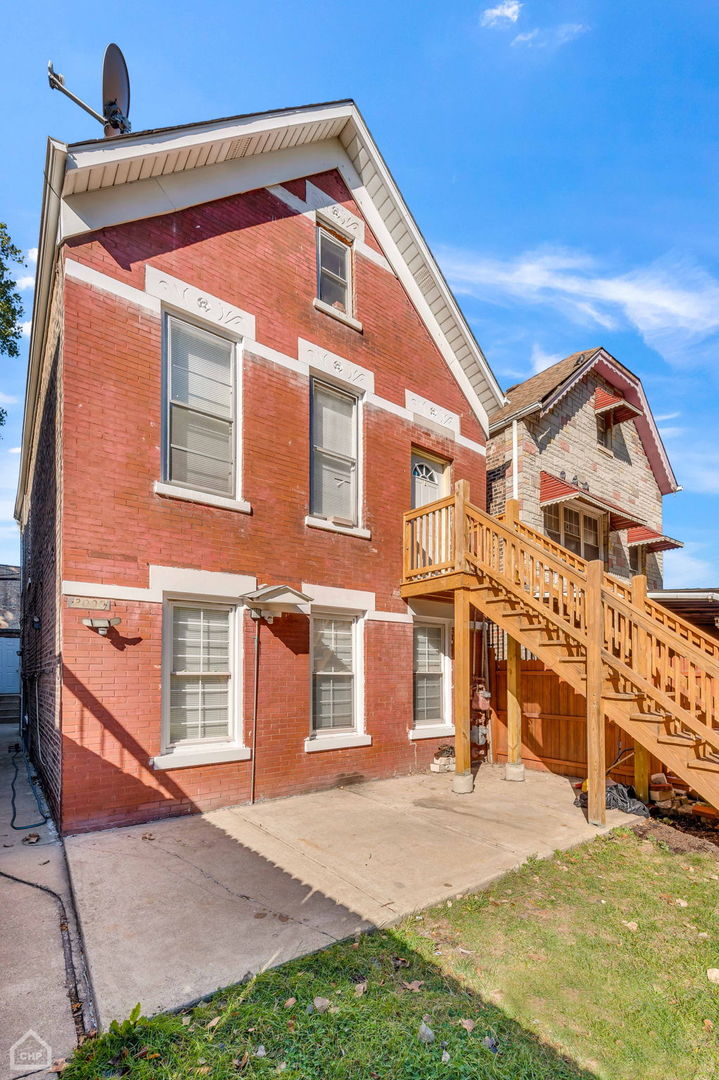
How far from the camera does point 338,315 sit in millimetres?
9688

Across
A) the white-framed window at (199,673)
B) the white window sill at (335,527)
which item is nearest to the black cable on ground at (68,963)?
the white-framed window at (199,673)

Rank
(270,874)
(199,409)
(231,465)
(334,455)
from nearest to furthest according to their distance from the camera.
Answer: (270,874)
(199,409)
(231,465)
(334,455)

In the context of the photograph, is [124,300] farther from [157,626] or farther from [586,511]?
[586,511]

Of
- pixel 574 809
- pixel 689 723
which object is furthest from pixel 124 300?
pixel 574 809

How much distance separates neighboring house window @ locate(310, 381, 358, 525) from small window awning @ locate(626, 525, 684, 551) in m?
9.25

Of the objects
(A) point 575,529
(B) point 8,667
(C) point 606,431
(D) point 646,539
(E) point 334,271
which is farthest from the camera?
(B) point 8,667

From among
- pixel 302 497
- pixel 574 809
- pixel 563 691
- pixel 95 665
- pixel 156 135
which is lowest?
pixel 574 809

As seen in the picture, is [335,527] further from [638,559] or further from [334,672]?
[638,559]

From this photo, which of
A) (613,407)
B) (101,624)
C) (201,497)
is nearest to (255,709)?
(101,624)

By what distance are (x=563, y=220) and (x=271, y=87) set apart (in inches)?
274

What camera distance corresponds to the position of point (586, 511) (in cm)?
1436

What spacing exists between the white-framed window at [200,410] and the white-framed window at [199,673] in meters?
1.69

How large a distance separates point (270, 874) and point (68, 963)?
1.87 m

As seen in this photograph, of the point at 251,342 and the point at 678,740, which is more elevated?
the point at 251,342
